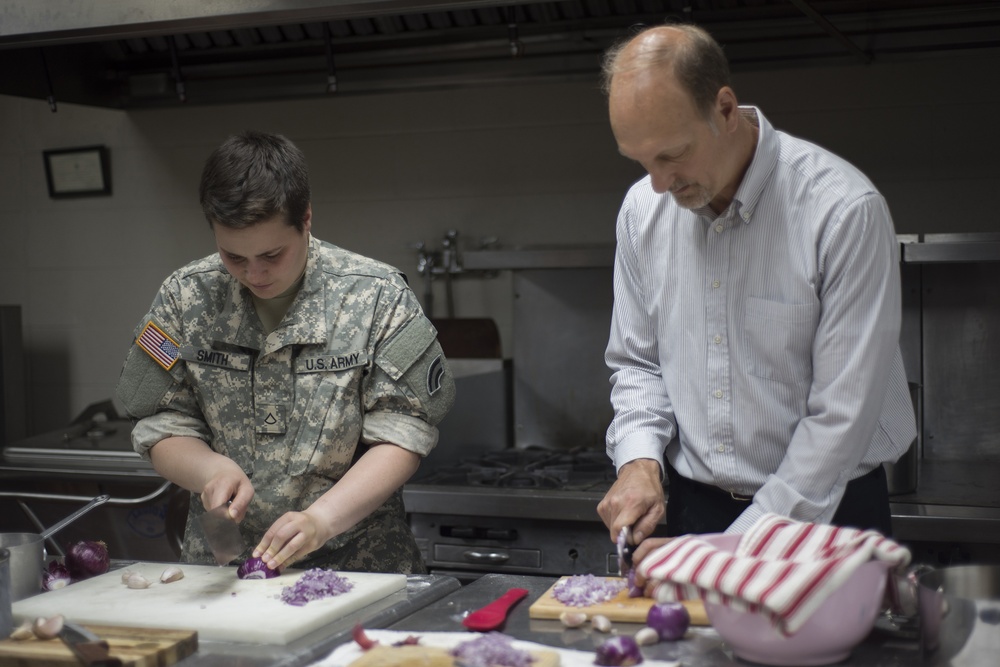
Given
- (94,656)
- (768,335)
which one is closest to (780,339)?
(768,335)

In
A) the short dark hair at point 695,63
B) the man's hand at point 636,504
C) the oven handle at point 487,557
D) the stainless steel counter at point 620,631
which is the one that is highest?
the short dark hair at point 695,63

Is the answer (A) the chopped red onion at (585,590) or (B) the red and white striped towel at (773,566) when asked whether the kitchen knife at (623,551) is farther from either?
(B) the red and white striped towel at (773,566)

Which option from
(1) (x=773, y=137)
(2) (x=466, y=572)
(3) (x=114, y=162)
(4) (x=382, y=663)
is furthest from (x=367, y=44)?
(4) (x=382, y=663)

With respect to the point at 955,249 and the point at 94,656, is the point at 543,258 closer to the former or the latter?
the point at 955,249

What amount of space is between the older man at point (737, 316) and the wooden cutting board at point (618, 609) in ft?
0.42

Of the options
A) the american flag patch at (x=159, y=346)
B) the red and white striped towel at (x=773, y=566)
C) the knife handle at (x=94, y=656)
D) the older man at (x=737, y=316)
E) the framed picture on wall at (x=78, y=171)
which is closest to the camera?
the red and white striped towel at (x=773, y=566)

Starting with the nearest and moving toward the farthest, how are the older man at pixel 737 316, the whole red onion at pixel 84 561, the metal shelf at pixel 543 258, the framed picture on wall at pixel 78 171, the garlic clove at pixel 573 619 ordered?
the garlic clove at pixel 573 619
the older man at pixel 737 316
the whole red onion at pixel 84 561
the metal shelf at pixel 543 258
the framed picture on wall at pixel 78 171

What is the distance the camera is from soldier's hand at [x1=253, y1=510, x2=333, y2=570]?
5.30 feet

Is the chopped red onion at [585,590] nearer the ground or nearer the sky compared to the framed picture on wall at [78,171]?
nearer the ground

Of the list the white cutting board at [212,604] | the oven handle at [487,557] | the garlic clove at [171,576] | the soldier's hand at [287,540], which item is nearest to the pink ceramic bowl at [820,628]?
the white cutting board at [212,604]

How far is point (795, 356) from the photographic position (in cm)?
163

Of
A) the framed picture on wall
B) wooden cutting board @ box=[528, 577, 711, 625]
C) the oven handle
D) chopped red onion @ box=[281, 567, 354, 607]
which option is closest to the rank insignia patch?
chopped red onion @ box=[281, 567, 354, 607]

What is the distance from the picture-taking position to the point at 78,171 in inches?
165

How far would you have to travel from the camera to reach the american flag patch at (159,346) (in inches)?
74.2
